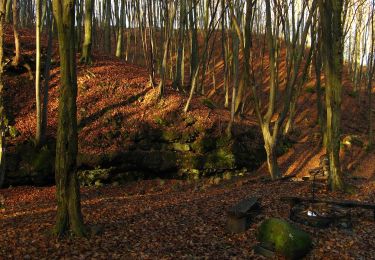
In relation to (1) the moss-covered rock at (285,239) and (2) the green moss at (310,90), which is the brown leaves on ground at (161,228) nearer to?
(1) the moss-covered rock at (285,239)

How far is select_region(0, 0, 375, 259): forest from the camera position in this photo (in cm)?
617

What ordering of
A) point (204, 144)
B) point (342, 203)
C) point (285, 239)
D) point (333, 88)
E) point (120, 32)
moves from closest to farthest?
point (285, 239)
point (342, 203)
point (333, 88)
point (204, 144)
point (120, 32)

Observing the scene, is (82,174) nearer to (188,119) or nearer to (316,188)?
(188,119)

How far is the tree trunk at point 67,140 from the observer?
6102 millimetres

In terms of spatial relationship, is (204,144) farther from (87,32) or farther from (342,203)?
(87,32)

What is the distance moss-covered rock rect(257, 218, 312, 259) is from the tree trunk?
10.9 feet

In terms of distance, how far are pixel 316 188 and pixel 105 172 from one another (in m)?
7.00

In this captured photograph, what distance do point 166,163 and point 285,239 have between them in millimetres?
7597

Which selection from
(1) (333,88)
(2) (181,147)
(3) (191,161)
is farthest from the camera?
(2) (181,147)

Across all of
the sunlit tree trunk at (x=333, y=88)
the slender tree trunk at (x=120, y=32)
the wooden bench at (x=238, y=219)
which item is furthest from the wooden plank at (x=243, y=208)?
the slender tree trunk at (x=120, y=32)

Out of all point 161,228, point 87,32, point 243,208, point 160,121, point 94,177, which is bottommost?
point 94,177

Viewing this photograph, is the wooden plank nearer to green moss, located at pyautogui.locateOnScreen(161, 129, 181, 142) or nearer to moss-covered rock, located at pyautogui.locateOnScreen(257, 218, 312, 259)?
moss-covered rock, located at pyautogui.locateOnScreen(257, 218, 312, 259)

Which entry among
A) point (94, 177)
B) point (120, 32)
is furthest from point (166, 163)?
point (120, 32)

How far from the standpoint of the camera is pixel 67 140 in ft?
20.3
